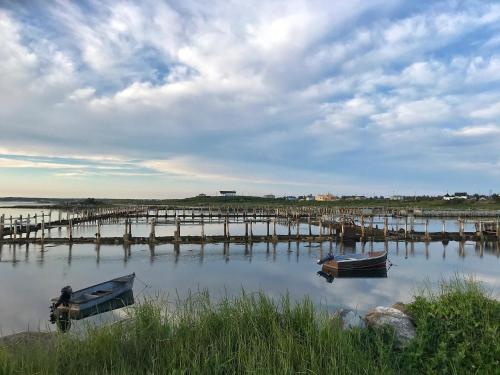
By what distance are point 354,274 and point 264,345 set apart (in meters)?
20.8

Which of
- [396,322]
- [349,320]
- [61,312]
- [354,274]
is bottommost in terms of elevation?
[354,274]

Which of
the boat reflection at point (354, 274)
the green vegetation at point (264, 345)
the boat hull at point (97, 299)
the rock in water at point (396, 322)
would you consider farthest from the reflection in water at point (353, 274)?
the green vegetation at point (264, 345)

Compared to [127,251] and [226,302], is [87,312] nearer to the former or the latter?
[226,302]

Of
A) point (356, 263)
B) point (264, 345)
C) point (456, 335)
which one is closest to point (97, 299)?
point (264, 345)

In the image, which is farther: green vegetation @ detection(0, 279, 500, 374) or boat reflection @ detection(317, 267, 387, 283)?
boat reflection @ detection(317, 267, 387, 283)

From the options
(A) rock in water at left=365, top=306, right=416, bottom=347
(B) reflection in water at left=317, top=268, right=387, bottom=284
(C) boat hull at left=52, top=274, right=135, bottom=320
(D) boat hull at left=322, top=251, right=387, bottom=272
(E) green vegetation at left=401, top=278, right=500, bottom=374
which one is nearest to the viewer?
(E) green vegetation at left=401, top=278, right=500, bottom=374

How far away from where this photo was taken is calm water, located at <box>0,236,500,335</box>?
1870cm

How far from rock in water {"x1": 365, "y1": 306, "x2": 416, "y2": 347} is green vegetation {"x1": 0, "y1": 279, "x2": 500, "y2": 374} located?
0.65ft

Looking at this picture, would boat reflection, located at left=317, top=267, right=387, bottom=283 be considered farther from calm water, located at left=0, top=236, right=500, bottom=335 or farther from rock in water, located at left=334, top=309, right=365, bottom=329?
rock in water, located at left=334, top=309, right=365, bottom=329

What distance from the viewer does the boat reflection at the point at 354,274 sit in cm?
2505

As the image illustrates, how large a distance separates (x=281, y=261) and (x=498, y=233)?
2846 cm

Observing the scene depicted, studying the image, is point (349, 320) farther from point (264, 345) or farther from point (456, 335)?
point (264, 345)

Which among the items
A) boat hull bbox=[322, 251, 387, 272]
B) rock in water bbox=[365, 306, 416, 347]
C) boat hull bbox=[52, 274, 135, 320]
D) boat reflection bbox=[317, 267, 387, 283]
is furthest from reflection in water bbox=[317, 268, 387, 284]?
rock in water bbox=[365, 306, 416, 347]

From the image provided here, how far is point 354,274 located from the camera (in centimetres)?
2564
